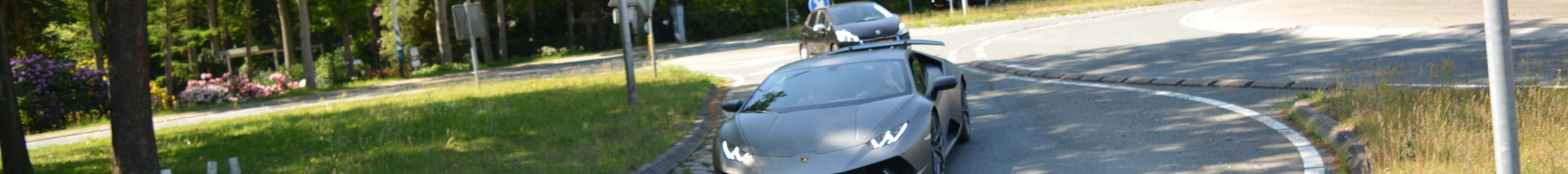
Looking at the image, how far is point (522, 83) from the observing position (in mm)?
18656

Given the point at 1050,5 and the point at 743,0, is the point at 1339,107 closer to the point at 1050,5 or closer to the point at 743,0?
the point at 1050,5

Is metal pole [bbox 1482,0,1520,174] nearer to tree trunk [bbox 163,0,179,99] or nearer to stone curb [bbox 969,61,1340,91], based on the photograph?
stone curb [bbox 969,61,1340,91]

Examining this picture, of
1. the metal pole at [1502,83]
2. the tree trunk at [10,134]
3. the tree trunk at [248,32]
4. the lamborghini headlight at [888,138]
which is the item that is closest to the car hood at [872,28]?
the lamborghini headlight at [888,138]

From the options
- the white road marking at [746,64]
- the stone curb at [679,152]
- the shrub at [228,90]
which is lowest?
the stone curb at [679,152]

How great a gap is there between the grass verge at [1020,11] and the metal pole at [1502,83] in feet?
97.6

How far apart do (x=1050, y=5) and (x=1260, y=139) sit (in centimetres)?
3557

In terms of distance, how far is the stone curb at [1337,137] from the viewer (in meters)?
6.35

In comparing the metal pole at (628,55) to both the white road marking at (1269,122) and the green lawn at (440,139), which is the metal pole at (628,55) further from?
the white road marking at (1269,122)

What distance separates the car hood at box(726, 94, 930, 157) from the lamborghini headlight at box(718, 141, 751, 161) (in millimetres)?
47

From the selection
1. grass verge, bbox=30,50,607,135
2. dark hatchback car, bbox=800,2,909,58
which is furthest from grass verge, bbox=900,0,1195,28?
dark hatchback car, bbox=800,2,909,58

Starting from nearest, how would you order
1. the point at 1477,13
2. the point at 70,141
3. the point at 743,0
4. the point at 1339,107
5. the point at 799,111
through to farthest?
the point at 799,111 < the point at 1339,107 < the point at 70,141 < the point at 1477,13 < the point at 743,0

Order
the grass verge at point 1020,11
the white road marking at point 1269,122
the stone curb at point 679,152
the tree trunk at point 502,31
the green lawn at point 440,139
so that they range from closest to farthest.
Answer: the white road marking at point 1269,122 < the stone curb at point 679,152 < the green lawn at point 440,139 < the grass verge at point 1020,11 < the tree trunk at point 502,31

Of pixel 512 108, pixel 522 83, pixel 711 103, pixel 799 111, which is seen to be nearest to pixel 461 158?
pixel 799 111

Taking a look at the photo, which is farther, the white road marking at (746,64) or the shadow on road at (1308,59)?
the white road marking at (746,64)
